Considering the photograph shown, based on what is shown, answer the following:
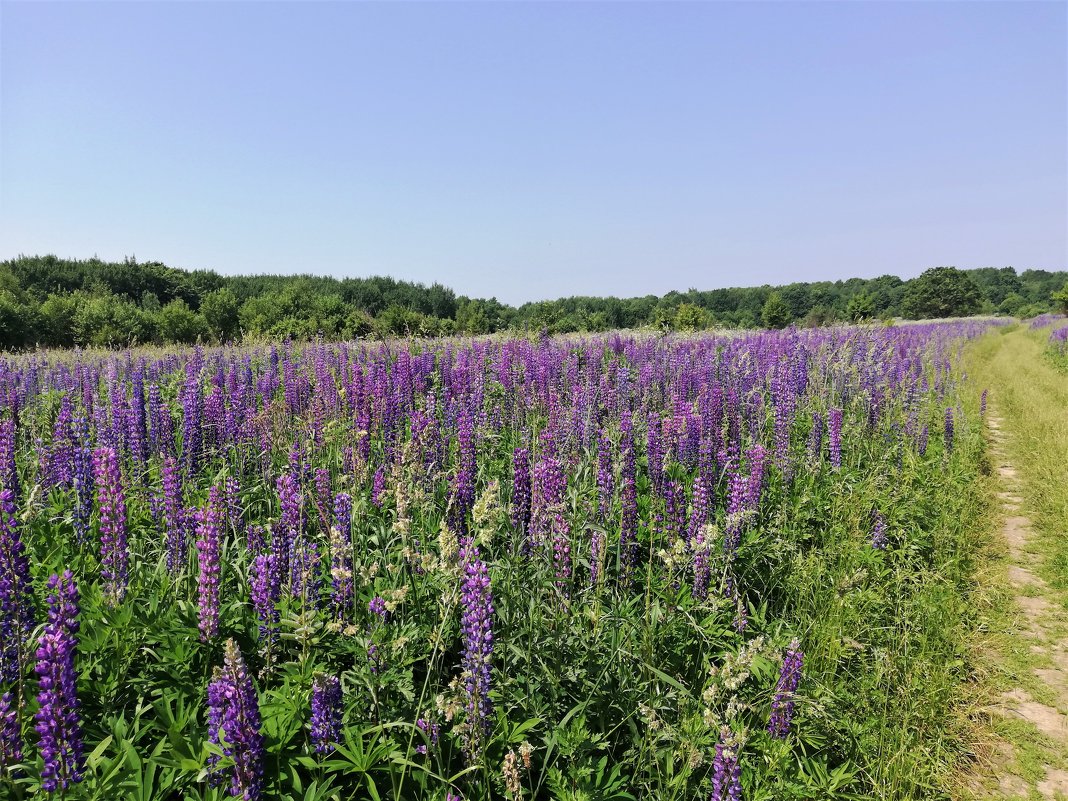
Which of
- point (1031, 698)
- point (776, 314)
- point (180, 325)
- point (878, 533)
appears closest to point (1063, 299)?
point (776, 314)

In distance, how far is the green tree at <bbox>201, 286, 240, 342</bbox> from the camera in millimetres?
30078

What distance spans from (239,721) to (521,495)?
2.15 meters

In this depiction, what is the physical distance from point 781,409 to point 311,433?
16.8 feet

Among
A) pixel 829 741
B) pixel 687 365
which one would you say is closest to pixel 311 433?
pixel 829 741

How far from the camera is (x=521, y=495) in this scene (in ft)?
12.1

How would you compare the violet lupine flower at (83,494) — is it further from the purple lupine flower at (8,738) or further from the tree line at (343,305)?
the tree line at (343,305)

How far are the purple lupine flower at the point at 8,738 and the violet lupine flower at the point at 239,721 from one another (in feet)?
1.84

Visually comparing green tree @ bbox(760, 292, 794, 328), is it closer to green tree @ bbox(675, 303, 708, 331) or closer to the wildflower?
green tree @ bbox(675, 303, 708, 331)

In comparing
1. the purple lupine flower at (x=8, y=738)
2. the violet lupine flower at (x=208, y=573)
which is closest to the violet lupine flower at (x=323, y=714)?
the violet lupine flower at (x=208, y=573)

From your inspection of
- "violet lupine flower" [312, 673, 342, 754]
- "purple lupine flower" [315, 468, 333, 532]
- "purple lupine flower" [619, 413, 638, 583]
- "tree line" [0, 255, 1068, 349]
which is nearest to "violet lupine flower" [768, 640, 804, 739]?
"purple lupine flower" [619, 413, 638, 583]

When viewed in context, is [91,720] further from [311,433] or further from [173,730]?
[311,433]

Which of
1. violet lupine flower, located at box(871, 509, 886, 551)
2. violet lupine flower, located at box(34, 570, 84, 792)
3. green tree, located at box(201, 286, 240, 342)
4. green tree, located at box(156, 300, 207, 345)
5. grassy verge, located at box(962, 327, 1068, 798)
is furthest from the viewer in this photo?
green tree, located at box(201, 286, 240, 342)

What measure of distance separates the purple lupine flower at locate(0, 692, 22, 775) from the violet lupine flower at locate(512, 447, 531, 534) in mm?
2351

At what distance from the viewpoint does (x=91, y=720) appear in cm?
234
